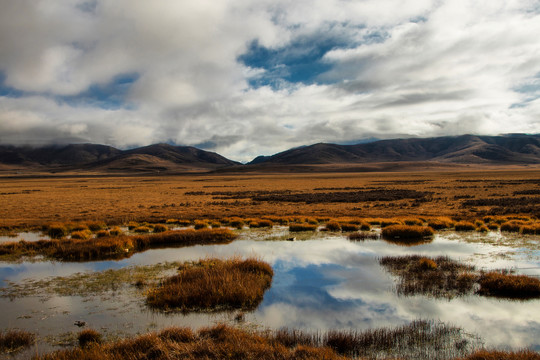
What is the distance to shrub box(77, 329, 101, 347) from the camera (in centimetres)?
789

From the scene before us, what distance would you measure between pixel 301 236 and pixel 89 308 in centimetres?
1358

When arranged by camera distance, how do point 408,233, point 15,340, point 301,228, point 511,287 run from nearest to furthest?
point 15,340 → point 511,287 → point 408,233 → point 301,228

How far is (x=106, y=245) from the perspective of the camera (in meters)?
17.6

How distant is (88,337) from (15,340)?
5.61 ft

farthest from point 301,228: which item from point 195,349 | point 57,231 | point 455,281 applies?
Result: point 57,231

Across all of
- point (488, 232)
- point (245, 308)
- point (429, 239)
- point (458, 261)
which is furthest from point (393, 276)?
point (488, 232)

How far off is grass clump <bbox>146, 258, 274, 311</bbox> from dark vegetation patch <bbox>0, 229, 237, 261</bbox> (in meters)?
7.04

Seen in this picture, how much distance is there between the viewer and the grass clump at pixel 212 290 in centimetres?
1024

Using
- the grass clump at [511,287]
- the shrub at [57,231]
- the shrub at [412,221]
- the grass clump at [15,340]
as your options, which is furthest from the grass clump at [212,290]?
the shrub at [412,221]

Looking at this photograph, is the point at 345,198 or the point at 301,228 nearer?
the point at 301,228

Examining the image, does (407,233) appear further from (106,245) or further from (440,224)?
(106,245)

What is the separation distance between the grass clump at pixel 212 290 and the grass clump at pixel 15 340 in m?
3.13

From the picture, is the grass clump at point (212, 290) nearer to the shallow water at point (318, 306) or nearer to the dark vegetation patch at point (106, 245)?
the shallow water at point (318, 306)

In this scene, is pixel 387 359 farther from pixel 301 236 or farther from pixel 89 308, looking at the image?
pixel 301 236
